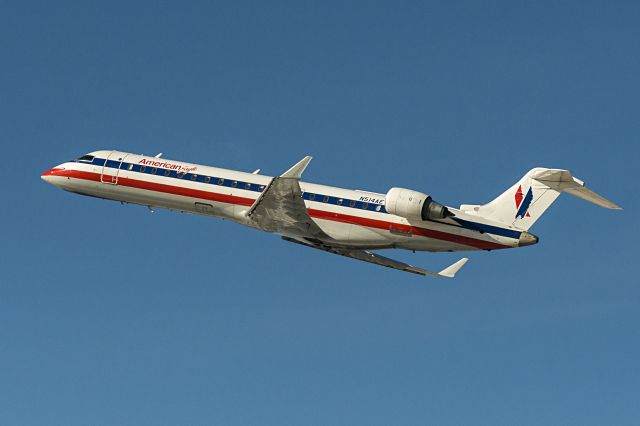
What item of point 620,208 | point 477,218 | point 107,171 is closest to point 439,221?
point 477,218

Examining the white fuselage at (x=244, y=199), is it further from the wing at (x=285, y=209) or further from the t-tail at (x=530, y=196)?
the wing at (x=285, y=209)

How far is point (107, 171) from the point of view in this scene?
46375 millimetres

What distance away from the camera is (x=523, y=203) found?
40906 millimetres

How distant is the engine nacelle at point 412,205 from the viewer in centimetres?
3934

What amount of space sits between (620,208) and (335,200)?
40.6 ft

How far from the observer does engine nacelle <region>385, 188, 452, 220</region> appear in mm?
39344

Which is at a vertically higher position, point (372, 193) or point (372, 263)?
point (372, 193)

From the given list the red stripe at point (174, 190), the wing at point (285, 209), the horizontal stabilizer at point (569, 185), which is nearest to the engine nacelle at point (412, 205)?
Result: the wing at point (285, 209)

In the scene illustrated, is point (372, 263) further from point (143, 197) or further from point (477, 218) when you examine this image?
point (143, 197)

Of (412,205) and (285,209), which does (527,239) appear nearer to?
(412,205)

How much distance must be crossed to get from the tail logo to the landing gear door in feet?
63.5

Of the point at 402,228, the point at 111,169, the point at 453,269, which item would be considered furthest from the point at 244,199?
the point at 453,269

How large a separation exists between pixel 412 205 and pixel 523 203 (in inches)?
206

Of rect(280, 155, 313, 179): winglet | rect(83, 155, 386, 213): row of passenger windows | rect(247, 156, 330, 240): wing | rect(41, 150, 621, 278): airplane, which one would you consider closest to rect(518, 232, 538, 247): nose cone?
rect(41, 150, 621, 278): airplane
